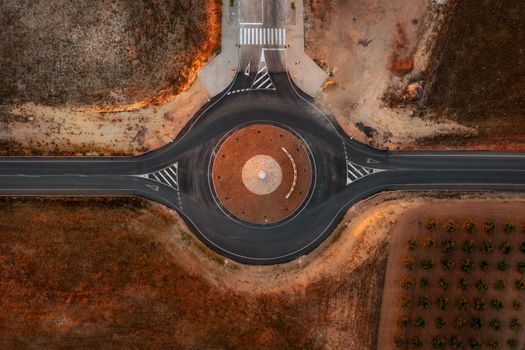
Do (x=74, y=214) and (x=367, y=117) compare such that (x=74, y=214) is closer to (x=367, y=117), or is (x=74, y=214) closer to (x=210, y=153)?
(x=210, y=153)

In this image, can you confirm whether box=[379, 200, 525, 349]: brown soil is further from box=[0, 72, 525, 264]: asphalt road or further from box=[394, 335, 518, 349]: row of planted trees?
box=[0, 72, 525, 264]: asphalt road

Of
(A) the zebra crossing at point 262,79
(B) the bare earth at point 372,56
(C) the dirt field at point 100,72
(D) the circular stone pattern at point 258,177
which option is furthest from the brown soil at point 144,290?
(A) the zebra crossing at point 262,79

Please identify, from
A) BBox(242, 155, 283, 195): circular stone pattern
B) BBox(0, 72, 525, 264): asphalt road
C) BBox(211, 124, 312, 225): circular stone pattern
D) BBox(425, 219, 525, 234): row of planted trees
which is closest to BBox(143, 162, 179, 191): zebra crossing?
BBox(0, 72, 525, 264): asphalt road

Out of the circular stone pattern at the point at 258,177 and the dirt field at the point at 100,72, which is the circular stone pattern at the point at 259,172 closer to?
the circular stone pattern at the point at 258,177

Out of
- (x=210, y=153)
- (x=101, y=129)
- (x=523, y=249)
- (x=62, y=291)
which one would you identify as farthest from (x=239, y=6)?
(x=523, y=249)

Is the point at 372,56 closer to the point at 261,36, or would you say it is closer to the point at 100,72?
the point at 261,36

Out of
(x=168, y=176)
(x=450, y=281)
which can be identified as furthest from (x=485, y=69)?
(x=168, y=176)

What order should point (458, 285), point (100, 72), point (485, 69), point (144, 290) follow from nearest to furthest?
point (144, 290)
point (458, 285)
point (100, 72)
point (485, 69)
